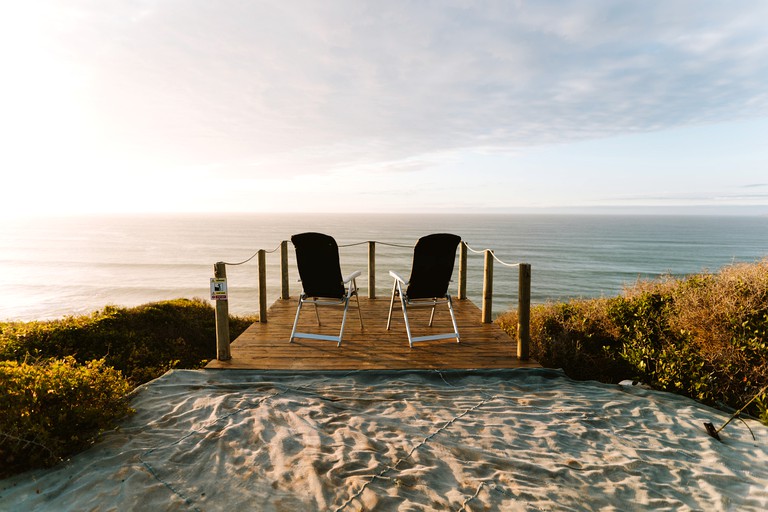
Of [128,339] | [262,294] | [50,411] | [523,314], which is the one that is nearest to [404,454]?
[50,411]

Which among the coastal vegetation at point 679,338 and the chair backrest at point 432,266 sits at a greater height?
the chair backrest at point 432,266

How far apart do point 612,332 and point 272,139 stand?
28908 millimetres

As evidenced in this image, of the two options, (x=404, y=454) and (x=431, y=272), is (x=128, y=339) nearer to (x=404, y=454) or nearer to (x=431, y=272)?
(x=431, y=272)

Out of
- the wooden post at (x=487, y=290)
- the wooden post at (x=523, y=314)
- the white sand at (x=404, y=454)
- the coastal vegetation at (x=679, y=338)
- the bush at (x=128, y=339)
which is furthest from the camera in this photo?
the bush at (x=128, y=339)

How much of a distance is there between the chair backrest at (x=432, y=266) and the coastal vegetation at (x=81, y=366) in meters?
2.88

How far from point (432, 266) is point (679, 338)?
3.11m

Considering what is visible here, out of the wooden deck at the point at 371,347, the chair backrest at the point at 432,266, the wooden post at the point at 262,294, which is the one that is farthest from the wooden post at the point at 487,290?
the wooden post at the point at 262,294

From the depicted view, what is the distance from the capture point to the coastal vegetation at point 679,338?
379cm

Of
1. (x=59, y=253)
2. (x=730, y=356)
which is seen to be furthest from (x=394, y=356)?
(x=59, y=253)

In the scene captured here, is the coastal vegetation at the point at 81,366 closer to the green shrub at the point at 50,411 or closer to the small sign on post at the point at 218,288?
the green shrub at the point at 50,411

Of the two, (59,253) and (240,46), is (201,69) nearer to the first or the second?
(240,46)

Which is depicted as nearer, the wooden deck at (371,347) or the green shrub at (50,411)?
the green shrub at (50,411)

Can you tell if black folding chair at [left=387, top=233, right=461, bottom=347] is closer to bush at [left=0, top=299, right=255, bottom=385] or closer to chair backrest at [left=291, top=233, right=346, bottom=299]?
chair backrest at [left=291, top=233, right=346, bottom=299]

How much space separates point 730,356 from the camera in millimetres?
3947
